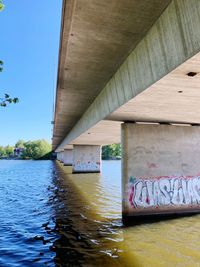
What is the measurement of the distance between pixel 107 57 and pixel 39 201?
523 inches

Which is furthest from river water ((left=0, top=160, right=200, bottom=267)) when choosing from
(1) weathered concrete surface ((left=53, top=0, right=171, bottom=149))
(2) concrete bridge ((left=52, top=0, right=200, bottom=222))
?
(1) weathered concrete surface ((left=53, top=0, right=171, bottom=149))

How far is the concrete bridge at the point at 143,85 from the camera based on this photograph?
21.7 ft

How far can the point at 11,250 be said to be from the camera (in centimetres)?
953

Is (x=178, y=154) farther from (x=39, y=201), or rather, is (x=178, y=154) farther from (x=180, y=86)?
(x=39, y=201)

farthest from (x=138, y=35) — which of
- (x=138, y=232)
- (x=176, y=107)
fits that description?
(x=138, y=232)

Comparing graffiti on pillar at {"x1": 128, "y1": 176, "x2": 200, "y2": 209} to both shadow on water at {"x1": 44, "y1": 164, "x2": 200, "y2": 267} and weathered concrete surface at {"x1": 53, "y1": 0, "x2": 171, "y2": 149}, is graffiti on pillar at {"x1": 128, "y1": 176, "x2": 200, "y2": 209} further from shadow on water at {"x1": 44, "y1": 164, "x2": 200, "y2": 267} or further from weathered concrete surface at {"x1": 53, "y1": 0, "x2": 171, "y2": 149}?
weathered concrete surface at {"x1": 53, "y1": 0, "x2": 171, "y2": 149}

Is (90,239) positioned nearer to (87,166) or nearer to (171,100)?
(171,100)

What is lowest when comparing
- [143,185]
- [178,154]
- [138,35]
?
[143,185]

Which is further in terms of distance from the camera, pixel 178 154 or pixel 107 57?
pixel 178 154

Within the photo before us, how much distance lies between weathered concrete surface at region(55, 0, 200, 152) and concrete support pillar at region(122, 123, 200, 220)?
3916 mm

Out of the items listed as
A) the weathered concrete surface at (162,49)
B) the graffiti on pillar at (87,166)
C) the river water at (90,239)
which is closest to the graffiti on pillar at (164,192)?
the river water at (90,239)

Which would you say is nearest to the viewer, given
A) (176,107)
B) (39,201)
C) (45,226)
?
(176,107)

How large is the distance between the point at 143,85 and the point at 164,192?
25.2ft

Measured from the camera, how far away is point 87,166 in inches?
1764
